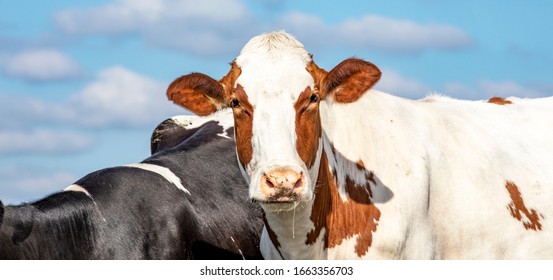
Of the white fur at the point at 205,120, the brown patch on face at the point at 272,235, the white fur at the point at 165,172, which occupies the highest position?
the white fur at the point at 205,120

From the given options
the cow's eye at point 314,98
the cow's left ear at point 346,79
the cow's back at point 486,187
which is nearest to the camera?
the cow's eye at point 314,98

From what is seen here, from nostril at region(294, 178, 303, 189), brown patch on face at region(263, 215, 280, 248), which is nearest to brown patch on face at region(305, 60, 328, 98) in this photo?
nostril at region(294, 178, 303, 189)

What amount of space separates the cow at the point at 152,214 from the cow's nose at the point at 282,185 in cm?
335

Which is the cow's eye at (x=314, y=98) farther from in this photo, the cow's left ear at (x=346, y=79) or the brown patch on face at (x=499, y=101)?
the brown patch on face at (x=499, y=101)

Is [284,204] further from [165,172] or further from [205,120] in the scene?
[205,120]

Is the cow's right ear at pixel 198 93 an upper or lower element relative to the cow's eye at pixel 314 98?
upper

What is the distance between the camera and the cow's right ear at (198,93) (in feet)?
33.4

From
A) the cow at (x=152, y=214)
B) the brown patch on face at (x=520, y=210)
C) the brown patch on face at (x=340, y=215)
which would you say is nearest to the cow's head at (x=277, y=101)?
the brown patch on face at (x=340, y=215)

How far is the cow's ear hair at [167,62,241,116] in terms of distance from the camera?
10.1 meters

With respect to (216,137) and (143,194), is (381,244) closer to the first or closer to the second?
(143,194)

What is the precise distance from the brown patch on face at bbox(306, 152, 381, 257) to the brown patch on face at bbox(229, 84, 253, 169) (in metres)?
0.77

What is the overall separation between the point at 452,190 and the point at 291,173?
2.20 meters

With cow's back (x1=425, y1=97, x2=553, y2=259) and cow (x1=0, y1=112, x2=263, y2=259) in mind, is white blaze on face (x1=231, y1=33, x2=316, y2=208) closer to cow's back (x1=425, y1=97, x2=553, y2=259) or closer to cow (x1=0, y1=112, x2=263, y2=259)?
cow's back (x1=425, y1=97, x2=553, y2=259)

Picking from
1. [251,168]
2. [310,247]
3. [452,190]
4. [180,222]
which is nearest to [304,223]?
[310,247]
